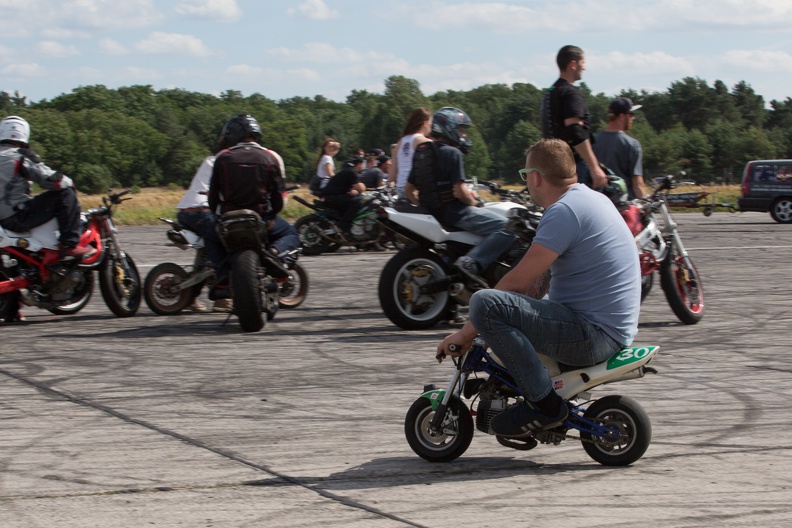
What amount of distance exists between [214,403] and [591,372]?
247 cm

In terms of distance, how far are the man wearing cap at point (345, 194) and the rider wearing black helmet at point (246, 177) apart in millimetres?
7946

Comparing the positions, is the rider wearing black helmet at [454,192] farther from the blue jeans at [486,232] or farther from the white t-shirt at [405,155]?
the white t-shirt at [405,155]

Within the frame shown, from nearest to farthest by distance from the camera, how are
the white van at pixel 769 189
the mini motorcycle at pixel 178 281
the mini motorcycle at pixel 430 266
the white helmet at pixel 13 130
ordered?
1. the mini motorcycle at pixel 430 266
2. the white helmet at pixel 13 130
3. the mini motorcycle at pixel 178 281
4. the white van at pixel 769 189

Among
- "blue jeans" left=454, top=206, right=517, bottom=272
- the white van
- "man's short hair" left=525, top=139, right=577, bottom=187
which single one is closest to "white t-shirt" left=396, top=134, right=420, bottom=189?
"blue jeans" left=454, top=206, right=517, bottom=272

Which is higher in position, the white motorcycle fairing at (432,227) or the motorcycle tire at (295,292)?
the white motorcycle fairing at (432,227)

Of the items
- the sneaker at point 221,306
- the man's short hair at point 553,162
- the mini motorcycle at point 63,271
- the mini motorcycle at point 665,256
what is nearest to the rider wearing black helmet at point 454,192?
the mini motorcycle at point 665,256

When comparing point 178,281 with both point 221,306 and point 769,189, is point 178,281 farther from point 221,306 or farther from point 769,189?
point 769,189

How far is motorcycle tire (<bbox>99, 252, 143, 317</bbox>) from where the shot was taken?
392 inches

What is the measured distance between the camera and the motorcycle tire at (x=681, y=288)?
30.8 ft

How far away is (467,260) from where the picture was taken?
29.7 feet

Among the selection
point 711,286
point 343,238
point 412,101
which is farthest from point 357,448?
point 412,101

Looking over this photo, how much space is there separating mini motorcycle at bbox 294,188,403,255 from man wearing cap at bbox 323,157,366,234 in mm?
78

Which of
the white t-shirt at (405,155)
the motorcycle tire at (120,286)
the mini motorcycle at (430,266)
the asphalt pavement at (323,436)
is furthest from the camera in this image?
the white t-shirt at (405,155)

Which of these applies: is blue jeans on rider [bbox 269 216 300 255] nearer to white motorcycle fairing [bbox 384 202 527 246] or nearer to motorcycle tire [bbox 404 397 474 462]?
white motorcycle fairing [bbox 384 202 527 246]
